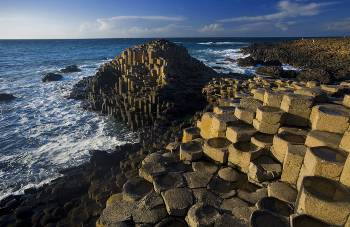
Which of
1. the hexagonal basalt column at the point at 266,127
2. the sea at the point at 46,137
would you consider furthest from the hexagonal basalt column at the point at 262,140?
the sea at the point at 46,137

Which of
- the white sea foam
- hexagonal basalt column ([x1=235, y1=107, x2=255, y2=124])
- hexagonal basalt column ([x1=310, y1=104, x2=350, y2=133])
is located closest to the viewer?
hexagonal basalt column ([x1=310, y1=104, x2=350, y2=133])

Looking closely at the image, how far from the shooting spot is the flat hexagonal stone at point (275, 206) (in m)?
3.84

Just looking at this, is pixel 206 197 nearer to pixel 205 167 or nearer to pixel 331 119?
pixel 205 167

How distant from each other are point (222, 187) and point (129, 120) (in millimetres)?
7366

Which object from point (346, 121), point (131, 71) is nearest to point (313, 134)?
point (346, 121)

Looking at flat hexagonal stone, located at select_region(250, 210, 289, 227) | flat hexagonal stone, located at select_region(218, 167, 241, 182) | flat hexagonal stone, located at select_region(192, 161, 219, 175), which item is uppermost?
flat hexagonal stone, located at select_region(250, 210, 289, 227)

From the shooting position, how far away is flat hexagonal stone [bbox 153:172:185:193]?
467cm

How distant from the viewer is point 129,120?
37.7ft

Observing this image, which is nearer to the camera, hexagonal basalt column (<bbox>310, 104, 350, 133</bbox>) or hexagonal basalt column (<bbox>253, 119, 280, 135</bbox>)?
hexagonal basalt column (<bbox>310, 104, 350, 133</bbox>)

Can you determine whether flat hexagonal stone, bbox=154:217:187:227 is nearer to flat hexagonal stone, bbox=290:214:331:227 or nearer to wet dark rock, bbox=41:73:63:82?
flat hexagonal stone, bbox=290:214:331:227

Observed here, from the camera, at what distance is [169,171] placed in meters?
5.12

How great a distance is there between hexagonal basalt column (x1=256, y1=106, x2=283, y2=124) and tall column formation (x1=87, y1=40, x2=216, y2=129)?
6014 mm

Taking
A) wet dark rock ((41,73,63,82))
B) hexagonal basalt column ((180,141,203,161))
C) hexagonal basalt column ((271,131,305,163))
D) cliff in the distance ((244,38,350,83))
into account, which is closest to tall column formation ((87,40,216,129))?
hexagonal basalt column ((180,141,203,161))

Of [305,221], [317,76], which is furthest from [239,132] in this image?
[317,76]
